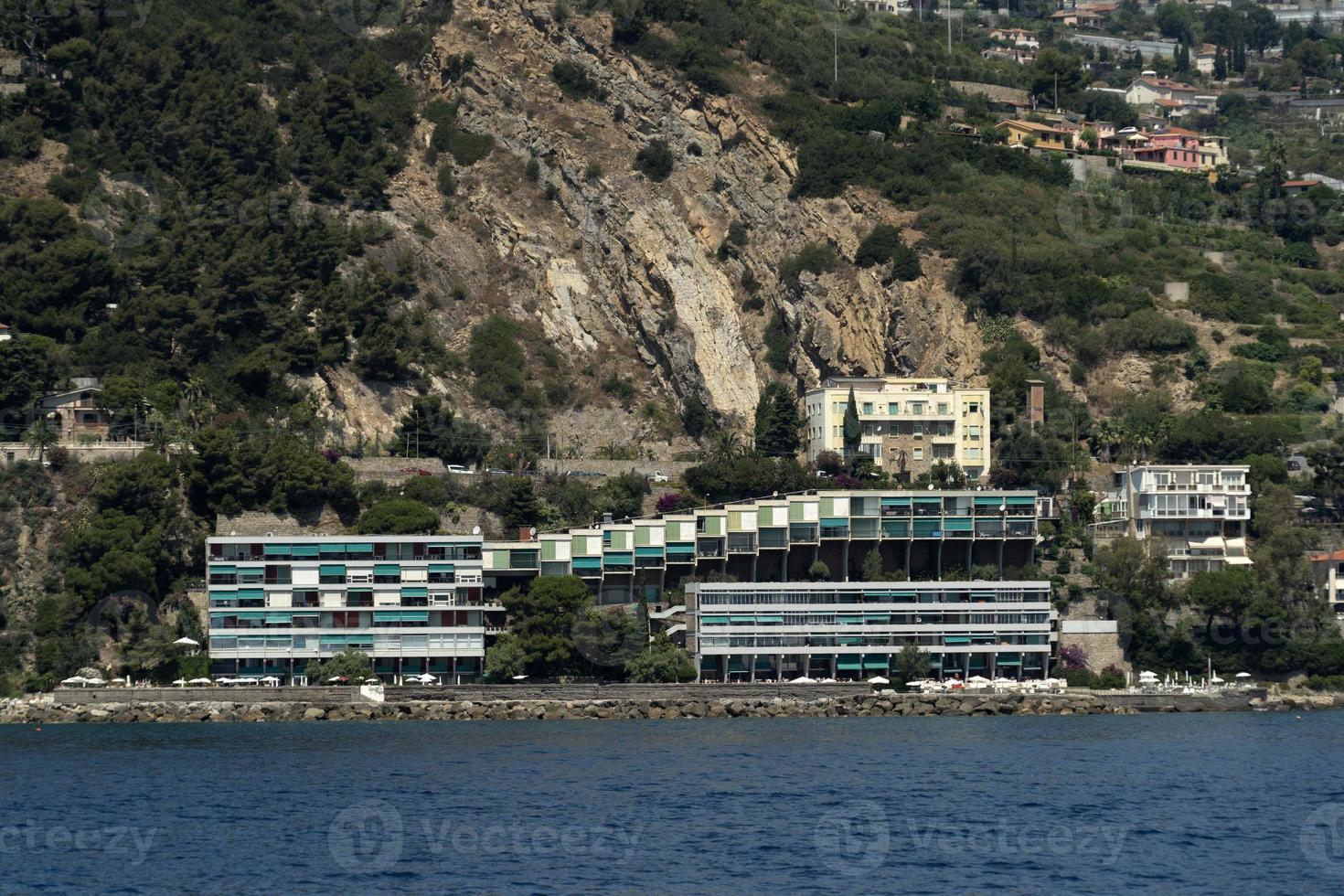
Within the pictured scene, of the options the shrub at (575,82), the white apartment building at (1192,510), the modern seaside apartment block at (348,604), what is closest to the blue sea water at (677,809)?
the modern seaside apartment block at (348,604)

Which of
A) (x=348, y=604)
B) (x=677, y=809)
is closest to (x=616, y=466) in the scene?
Result: (x=348, y=604)

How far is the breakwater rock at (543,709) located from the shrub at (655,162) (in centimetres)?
3936

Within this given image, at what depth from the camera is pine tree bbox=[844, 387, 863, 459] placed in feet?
338

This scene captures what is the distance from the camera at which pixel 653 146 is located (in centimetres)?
11888

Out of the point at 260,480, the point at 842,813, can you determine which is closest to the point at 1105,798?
the point at 842,813

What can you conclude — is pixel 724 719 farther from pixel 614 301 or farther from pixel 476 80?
pixel 476 80

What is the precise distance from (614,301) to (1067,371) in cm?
2249

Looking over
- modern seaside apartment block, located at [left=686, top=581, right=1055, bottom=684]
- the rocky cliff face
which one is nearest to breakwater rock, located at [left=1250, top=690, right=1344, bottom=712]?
modern seaside apartment block, located at [left=686, top=581, right=1055, bottom=684]

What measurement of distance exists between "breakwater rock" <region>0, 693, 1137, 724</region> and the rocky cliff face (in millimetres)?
22467

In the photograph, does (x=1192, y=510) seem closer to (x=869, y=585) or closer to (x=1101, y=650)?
(x=1101, y=650)

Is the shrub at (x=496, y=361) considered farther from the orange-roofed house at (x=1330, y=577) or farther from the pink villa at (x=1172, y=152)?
the pink villa at (x=1172, y=152)

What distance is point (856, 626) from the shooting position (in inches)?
3538

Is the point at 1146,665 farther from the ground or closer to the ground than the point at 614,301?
closer to the ground

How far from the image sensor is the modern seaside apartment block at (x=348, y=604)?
8819cm
